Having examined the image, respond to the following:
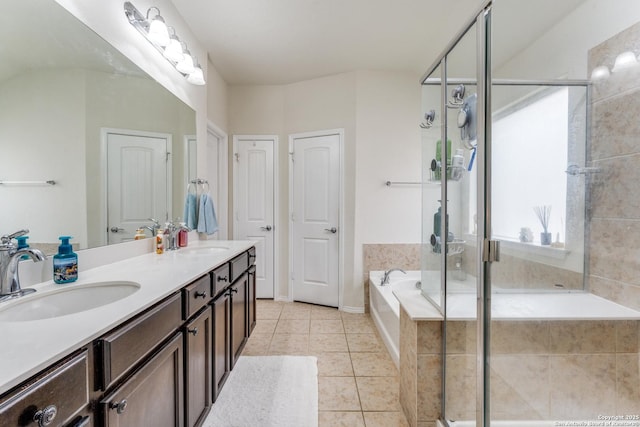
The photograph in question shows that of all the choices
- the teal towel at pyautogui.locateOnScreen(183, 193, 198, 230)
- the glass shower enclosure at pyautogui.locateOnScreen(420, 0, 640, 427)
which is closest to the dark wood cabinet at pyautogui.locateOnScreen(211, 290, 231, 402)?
the teal towel at pyautogui.locateOnScreen(183, 193, 198, 230)

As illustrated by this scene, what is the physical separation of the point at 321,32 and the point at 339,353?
8.66ft

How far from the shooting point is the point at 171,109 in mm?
2025

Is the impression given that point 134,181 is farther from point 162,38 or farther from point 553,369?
point 553,369

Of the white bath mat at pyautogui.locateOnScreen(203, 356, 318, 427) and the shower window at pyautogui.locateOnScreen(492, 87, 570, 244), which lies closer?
the shower window at pyautogui.locateOnScreen(492, 87, 570, 244)

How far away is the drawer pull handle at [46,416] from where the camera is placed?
0.55 m

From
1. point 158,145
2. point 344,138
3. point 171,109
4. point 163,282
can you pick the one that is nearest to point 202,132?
point 171,109

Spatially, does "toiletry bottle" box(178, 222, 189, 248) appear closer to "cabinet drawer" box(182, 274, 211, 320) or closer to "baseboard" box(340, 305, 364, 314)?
"cabinet drawer" box(182, 274, 211, 320)

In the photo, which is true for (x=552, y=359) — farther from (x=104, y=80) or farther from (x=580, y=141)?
(x=104, y=80)

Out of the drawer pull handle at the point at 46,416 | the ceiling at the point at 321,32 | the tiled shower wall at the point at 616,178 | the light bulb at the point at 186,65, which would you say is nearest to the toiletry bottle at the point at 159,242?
the light bulb at the point at 186,65

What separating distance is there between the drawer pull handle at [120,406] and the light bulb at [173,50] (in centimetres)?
196

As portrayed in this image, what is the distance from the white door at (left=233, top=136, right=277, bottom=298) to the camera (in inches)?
136

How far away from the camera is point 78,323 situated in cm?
73

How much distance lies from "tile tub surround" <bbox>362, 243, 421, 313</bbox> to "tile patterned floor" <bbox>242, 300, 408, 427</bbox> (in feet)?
1.80

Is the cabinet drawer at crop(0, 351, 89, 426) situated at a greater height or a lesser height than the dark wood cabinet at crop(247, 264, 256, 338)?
greater
